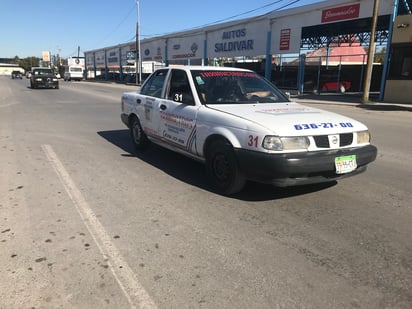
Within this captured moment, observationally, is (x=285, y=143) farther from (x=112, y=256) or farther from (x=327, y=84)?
(x=327, y=84)

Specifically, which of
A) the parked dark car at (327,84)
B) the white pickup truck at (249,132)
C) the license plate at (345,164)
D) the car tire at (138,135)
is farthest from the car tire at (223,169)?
the parked dark car at (327,84)

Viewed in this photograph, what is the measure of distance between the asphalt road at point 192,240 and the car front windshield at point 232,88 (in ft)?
3.90

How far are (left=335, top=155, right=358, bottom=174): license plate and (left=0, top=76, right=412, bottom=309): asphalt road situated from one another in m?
0.43

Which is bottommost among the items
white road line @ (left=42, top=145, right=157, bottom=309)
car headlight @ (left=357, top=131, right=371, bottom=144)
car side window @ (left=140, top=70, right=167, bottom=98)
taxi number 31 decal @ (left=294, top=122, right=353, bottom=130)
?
white road line @ (left=42, top=145, right=157, bottom=309)

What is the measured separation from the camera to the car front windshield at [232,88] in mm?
5449

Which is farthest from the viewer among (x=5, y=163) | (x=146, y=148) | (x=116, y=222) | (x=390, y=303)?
(x=146, y=148)

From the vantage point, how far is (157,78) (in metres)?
6.82

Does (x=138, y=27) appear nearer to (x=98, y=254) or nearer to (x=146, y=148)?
(x=146, y=148)

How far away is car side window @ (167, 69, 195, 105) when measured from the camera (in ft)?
18.1

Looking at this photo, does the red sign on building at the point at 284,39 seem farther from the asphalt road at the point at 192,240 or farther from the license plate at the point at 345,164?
the license plate at the point at 345,164

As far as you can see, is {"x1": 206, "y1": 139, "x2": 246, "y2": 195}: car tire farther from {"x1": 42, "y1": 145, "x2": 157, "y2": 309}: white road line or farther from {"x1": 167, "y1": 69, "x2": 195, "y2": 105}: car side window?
{"x1": 42, "y1": 145, "x2": 157, "y2": 309}: white road line

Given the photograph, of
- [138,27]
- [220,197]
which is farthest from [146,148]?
[138,27]

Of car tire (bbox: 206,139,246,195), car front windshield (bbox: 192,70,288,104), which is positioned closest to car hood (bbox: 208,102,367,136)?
car front windshield (bbox: 192,70,288,104)

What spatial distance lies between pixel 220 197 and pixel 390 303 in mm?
2430
